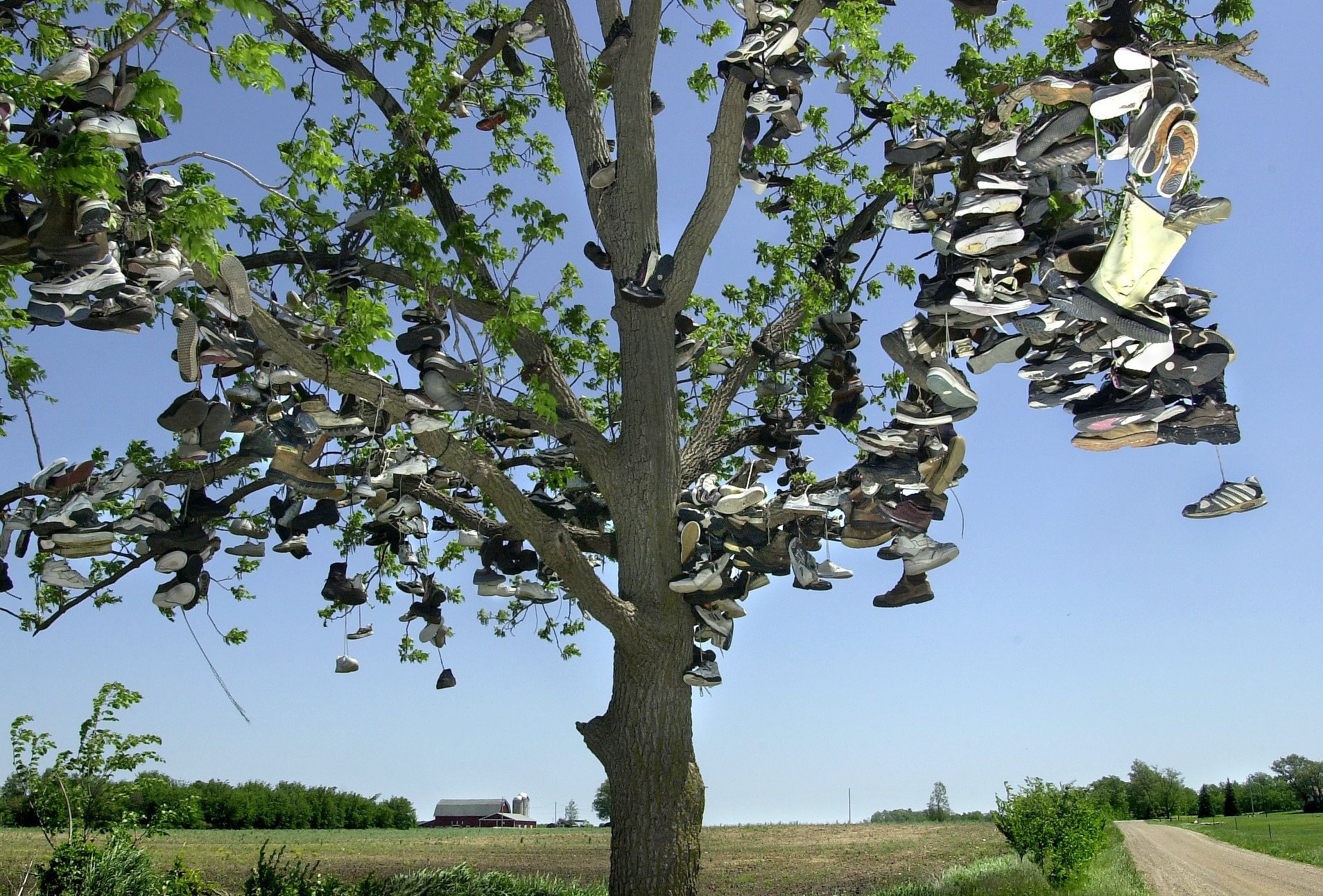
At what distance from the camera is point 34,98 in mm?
3156

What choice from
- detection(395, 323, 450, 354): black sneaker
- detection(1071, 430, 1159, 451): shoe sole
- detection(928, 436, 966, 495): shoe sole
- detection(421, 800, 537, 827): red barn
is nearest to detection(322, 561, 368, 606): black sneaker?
detection(395, 323, 450, 354): black sneaker

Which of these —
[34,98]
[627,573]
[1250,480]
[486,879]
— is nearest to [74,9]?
[34,98]

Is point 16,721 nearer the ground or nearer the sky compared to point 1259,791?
nearer the sky

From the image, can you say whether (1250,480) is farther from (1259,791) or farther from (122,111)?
(1259,791)

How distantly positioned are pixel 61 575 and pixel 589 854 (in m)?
15.1

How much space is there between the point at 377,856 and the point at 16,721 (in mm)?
11224

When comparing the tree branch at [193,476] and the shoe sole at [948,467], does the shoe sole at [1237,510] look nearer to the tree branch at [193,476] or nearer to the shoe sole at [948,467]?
the shoe sole at [948,467]

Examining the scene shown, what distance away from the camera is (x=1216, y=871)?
29328mm

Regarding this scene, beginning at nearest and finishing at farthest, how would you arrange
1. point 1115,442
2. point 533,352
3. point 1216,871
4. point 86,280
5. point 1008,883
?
point 86,280 → point 1115,442 → point 533,352 → point 1008,883 → point 1216,871

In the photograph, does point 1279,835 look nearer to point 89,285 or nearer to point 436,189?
point 436,189

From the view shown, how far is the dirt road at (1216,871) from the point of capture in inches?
896

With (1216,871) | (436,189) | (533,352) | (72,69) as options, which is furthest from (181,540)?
(1216,871)

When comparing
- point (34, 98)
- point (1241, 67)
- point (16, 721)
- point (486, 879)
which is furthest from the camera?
point (486, 879)

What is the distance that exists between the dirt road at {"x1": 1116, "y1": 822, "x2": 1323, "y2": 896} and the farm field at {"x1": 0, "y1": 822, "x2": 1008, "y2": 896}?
14.8 feet
